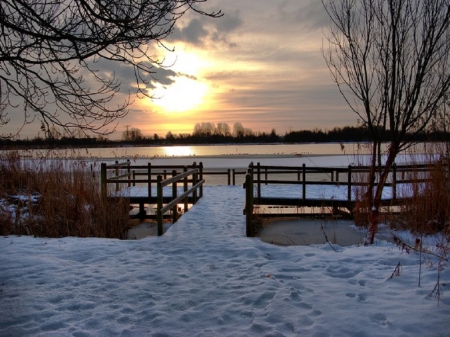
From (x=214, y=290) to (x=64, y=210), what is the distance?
5.73 meters

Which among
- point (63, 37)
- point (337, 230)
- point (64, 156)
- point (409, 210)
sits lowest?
point (337, 230)

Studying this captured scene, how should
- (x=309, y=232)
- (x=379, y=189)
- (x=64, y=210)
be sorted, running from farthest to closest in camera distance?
(x=309, y=232) < (x=64, y=210) < (x=379, y=189)

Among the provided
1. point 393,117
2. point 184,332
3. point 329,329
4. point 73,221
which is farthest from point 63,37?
point 73,221

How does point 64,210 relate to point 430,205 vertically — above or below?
below

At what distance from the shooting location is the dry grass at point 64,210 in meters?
8.04

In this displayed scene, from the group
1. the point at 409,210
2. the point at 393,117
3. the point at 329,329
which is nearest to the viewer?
the point at 329,329

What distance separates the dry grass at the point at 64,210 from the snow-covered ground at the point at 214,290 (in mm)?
1884

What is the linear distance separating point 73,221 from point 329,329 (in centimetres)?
663

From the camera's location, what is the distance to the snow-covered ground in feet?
10.4

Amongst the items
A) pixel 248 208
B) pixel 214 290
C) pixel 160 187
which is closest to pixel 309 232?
pixel 248 208

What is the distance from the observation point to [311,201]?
12242 mm

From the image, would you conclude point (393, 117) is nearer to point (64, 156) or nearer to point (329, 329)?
point (329, 329)

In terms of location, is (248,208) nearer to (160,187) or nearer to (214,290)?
(160,187)

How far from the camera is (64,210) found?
8.52 m
